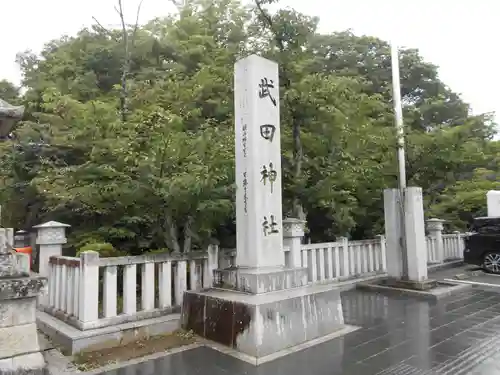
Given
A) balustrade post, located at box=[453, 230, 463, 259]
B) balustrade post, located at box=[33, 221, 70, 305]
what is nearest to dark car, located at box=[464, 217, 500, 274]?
balustrade post, located at box=[453, 230, 463, 259]

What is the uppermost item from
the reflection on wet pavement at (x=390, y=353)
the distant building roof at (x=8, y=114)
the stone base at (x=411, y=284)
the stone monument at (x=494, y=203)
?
the distant building roof at (x=8, y=114)

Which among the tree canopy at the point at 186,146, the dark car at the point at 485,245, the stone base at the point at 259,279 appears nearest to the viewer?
the stone base at the point at 259,279

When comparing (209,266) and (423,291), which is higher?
(209,266)

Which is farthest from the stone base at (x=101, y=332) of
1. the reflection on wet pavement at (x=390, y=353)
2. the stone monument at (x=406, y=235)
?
the stone monument at (x=406, y=235)

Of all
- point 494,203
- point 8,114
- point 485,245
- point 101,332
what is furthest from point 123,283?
point 494,203

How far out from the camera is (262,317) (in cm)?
438

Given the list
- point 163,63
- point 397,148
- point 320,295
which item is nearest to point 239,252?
point 320,295

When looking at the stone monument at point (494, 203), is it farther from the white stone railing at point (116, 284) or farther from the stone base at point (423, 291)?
the white stone railing at point (116, 284)

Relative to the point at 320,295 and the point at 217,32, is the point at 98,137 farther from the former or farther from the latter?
the point at 217,32

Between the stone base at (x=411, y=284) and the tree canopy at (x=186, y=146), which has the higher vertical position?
the tree canopy at (x=186, y=146)

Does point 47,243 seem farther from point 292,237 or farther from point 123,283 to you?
point 292,237

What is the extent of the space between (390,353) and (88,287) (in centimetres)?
378

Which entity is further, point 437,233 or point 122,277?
point 437,233

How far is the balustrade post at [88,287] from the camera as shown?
4.71 m
